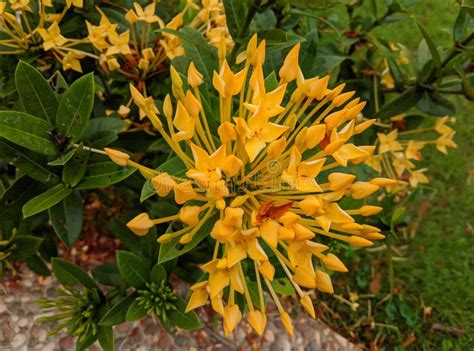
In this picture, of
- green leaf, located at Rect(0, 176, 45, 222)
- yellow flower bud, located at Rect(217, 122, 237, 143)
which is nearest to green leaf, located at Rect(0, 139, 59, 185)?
green leaf, located at Rect(0, 176, 45, 222)

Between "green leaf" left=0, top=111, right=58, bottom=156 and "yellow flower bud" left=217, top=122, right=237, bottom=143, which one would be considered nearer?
"yellow flower bud" left=217, top=122, right=237, bottom=143

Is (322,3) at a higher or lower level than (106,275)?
higher

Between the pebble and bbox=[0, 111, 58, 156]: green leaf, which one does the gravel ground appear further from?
bbox=[0, 111, 58, 156]: green leaf

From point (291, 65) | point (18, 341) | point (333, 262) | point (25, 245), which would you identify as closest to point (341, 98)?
point (291, 65)

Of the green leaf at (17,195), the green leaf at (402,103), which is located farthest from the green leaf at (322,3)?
the green leaf at (17,195)

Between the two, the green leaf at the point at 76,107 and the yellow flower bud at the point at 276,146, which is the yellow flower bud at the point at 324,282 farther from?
the green leaf at the point at 76,107

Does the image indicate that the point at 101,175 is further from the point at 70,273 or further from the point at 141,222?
the point at 70,273
